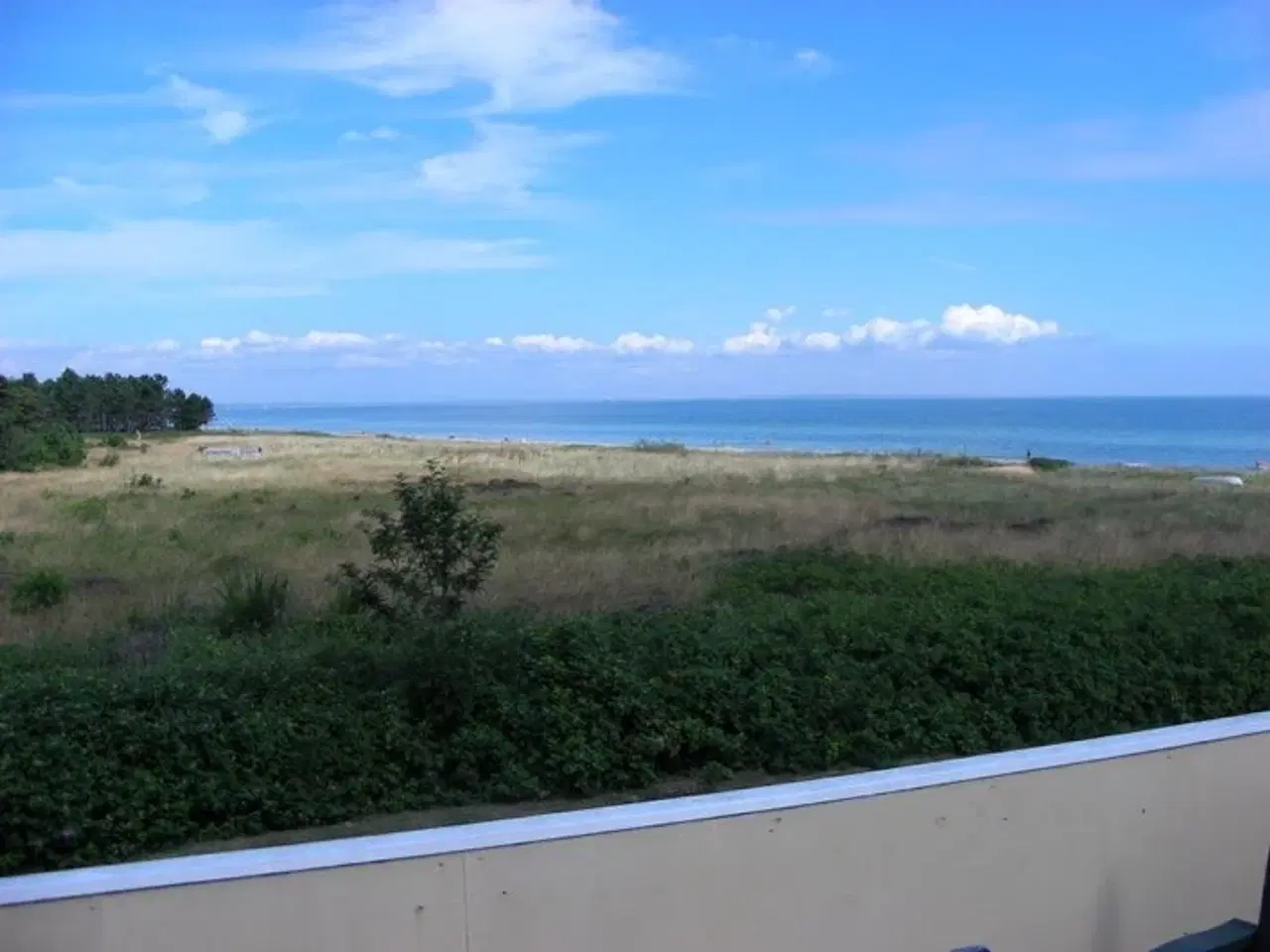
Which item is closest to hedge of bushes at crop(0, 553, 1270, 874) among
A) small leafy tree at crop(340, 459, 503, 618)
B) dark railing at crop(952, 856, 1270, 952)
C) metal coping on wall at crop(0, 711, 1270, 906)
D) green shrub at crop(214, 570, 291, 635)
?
small leafy tree at crop(340, 459, 503, 618)

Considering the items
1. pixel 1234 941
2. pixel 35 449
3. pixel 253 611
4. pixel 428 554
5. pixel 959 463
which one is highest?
pixel 35 449

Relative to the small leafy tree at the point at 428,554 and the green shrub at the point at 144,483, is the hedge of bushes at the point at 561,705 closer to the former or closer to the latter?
the small leafy tree at the point at 428,554

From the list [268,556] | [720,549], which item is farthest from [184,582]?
[720,549]

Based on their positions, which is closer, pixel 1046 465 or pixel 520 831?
pixel 520 831

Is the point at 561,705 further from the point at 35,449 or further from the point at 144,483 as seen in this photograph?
the point at 35,449

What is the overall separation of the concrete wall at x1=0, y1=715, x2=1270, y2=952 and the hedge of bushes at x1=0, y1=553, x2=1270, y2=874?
2.48 meters

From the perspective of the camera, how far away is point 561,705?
5965mm

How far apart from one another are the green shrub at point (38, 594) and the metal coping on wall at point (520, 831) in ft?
34.9

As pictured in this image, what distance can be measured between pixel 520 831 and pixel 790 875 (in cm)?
69

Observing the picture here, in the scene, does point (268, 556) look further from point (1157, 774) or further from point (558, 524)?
point (1157, 774)

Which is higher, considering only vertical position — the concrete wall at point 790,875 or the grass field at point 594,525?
the concrete wall at point 790,875

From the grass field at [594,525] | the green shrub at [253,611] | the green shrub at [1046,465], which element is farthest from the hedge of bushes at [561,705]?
the green shrub at [1046,465]

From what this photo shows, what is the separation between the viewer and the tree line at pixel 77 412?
4600cm

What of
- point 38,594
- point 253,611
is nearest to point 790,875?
point 253,611
